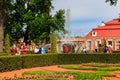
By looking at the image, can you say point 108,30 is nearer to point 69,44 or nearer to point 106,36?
point 106,36

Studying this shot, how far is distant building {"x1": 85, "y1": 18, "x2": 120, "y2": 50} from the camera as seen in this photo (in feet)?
265

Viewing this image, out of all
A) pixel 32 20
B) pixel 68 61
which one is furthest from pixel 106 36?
pixel 68 61

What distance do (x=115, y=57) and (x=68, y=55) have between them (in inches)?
142

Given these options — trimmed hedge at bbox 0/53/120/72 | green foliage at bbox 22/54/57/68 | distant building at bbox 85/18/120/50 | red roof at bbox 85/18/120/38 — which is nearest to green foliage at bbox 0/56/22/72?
trimmed hedge at bbox 0/53/120/72

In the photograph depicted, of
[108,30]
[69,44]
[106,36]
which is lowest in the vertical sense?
[69,44]

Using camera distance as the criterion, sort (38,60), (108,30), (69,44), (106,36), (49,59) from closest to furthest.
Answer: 1. (38,60)
2. (49,59)
3. (69,44)
4. (106,36)
5. (108,30)

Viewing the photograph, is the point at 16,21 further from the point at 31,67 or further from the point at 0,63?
the point at 0,63

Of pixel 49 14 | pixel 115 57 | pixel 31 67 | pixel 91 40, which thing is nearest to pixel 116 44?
pixel 91 40

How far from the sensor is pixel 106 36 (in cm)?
8119

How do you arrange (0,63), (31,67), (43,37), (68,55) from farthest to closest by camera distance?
(43,37) → (68,55) → (31,67) → (0,63)

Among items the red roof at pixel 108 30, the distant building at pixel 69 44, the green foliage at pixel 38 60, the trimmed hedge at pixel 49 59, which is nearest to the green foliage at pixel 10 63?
the trimmed hedge at pixel 49 59

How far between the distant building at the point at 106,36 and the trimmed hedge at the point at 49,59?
1850 inches

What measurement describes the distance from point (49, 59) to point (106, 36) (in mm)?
51282

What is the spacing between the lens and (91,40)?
84812 mm
